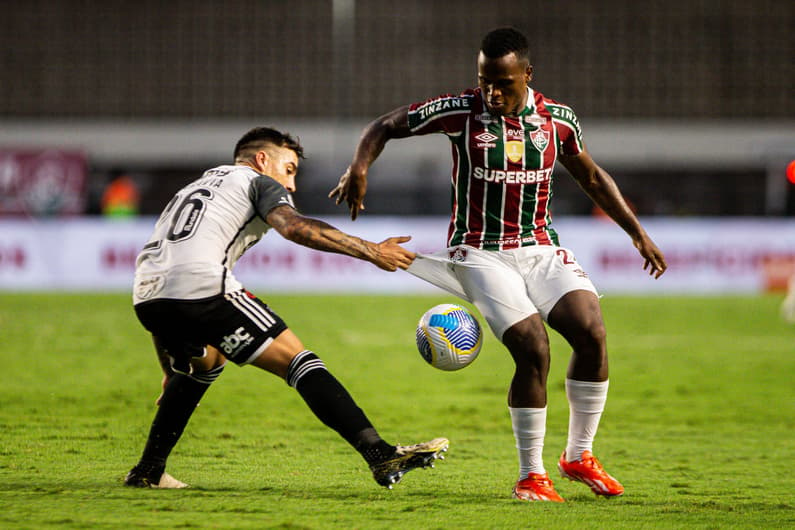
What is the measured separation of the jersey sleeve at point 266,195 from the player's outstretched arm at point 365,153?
0.34m

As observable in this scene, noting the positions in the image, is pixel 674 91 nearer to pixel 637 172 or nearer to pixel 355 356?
pixel 637 172

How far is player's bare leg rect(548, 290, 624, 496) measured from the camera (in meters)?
5.09

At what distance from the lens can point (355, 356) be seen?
1152 cm

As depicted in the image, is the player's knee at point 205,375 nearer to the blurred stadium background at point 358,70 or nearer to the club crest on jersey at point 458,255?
the club crest on jersey at point 458,255

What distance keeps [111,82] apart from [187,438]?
93.0 feet

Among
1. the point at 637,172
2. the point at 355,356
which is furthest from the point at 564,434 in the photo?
the point at 637,172

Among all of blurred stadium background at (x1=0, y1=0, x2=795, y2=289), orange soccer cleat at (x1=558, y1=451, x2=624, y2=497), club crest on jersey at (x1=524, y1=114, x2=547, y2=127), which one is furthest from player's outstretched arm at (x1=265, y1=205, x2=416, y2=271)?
blurred stadium background at (x1=0, y1=0, x2=795, y2=289)

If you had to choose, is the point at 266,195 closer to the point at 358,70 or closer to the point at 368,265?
the point at 368,265

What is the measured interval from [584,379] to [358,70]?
2871 centimetres

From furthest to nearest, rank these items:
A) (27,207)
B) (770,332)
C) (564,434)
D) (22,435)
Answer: (27,207), (770,332), (564,434), (22,435)

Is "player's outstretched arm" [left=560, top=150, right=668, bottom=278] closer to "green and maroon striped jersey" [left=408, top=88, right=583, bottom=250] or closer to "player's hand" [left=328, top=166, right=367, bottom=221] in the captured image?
"green and maroon striped jersey" [left=408, top=88, right=583, bottom=250]

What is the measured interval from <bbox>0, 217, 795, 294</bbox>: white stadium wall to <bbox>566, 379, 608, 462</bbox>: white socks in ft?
50.2

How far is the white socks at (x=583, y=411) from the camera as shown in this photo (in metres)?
5.28

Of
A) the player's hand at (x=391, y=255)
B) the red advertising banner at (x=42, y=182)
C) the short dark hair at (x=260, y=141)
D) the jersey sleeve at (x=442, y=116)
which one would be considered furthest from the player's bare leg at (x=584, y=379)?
the red advertising banner at (x=42, y=182)
